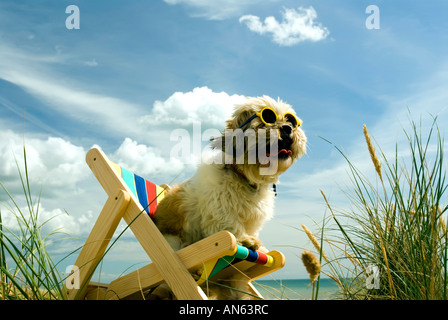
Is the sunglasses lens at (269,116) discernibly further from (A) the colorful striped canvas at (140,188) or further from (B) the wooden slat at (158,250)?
(B) the wooden slat at (158,250)

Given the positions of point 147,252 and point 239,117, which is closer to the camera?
point 147,252

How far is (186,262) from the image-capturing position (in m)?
2.65

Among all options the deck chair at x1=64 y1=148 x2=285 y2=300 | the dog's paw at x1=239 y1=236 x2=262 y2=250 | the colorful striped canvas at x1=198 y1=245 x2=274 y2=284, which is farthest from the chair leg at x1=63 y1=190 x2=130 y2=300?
the dog's paw at x1=239 y1=236 x2=262 y2=250

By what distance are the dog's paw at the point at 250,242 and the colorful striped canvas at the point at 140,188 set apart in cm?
76

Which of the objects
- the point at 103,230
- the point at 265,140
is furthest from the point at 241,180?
the point at 103,230

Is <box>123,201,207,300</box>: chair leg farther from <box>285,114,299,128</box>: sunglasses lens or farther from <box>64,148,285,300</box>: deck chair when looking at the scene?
<box>285,114,299,128</box>: sunglasses lens

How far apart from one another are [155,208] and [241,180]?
0.80 metres

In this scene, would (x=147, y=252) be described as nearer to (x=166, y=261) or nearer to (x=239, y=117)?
(x=166, y=261)

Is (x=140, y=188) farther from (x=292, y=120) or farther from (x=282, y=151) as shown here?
(x=292, y=120)

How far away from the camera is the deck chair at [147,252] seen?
2553mm

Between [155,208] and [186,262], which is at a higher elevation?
[155,208]

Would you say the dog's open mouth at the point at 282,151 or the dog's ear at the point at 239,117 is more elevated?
the dog's ear at the point at 239,117

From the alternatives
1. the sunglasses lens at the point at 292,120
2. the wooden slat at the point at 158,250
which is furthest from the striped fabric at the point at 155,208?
the sunglasses lens at the point at 292,120
